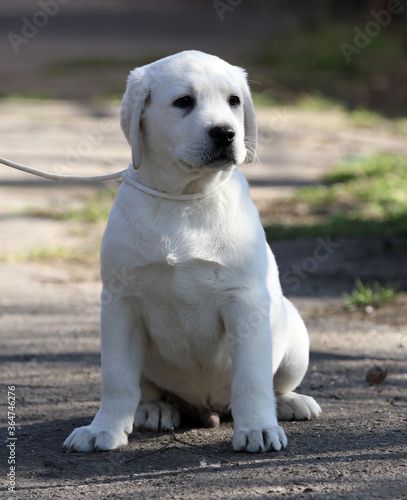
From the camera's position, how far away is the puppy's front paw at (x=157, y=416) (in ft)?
12.0

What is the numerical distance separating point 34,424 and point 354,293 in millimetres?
2820

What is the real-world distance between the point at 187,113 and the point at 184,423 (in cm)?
139

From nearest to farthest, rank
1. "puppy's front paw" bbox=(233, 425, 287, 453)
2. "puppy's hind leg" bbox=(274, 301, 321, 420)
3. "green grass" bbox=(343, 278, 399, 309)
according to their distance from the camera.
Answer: "puppy's front paw" bbox=(233, 425, 287, 453) → "puppy's hind leg" bbox=(274, 301, 321, 420) → "green grass" bbox=(343, 278, 399, 309)

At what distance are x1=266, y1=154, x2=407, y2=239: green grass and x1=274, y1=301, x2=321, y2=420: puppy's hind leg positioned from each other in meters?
3.56

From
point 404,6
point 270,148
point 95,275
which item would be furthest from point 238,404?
point 404,6

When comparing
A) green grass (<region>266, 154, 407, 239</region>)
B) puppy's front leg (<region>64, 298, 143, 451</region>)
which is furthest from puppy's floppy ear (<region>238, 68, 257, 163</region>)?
green grass (<region>266, 154, 407, 239</region>)

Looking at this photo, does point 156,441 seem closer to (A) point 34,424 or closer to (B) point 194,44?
(A) point 34,424

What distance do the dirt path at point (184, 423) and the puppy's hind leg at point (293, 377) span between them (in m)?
0.07

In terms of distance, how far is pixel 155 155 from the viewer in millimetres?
3498

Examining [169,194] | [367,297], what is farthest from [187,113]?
[367,297]

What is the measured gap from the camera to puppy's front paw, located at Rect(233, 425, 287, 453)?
10.7 ft

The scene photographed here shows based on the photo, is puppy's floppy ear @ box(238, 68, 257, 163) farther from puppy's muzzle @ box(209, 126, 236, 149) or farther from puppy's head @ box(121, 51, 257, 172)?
puppy's muzzle @ box(209, 126, 236, 149)

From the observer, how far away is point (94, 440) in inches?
134

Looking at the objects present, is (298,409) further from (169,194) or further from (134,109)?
(134,109)
